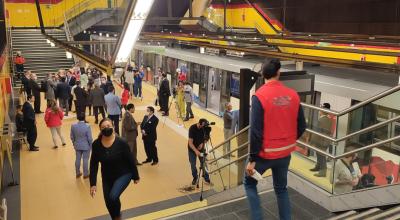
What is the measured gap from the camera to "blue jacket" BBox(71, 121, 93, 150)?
8320mm

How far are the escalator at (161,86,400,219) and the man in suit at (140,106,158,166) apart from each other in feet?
15.1

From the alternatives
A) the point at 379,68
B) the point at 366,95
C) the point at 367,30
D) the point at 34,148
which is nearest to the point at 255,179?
the point at 379,68

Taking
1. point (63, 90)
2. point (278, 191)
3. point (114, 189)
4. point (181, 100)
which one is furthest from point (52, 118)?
point (278, 191)

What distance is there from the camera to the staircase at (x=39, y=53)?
70.6ft

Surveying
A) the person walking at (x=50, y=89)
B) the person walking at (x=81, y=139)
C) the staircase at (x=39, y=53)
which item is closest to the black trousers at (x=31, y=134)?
the person walking at (x=81, y=139)

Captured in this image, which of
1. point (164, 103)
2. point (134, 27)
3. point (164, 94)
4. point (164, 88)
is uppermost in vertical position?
point (134, 27)

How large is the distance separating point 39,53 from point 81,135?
15.8 metres

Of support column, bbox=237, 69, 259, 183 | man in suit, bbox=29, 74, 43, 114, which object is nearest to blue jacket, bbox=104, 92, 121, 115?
man in suit, bbox=29, 74, 43, 114

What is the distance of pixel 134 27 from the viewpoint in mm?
7141

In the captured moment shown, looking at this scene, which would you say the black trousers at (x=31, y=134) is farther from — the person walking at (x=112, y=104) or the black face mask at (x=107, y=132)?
the black face mask at (x=107, y=132)

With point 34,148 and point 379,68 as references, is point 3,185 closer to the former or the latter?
point 34,148

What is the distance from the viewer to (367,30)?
1181cm

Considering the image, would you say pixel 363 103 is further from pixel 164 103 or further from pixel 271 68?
pixel 164 103

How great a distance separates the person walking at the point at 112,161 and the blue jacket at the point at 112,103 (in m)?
6.97
